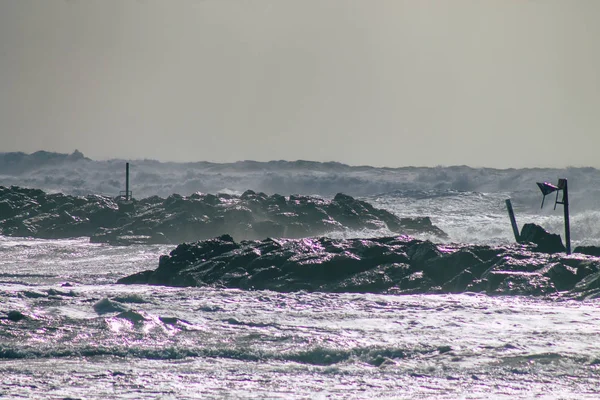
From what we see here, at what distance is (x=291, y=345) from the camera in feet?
28.8

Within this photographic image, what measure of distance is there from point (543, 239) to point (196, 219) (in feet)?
43.1

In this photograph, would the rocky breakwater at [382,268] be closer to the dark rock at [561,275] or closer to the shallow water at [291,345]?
the dark rock at [561,275]

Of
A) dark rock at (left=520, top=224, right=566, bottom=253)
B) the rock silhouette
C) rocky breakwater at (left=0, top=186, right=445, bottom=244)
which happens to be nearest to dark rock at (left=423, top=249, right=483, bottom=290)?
the rock silhouette

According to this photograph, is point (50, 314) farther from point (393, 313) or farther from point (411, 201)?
point (411, 201)

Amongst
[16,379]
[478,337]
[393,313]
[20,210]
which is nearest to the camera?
[16,379]

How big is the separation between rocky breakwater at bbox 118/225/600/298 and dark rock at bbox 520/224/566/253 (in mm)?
369

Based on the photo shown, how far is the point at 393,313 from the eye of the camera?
35.9 feet

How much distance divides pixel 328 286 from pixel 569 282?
394cm

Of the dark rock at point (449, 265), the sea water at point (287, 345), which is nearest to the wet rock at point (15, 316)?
the sea water at point (287, 345)

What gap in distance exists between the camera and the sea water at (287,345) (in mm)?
7102

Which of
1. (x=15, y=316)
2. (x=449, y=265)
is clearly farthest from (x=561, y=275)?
(x=15, y=316)

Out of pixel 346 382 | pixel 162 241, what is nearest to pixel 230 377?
pixel 346 382

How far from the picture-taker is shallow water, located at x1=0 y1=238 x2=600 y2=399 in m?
7.10

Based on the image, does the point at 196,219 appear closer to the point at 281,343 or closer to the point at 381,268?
the point at 381,268
